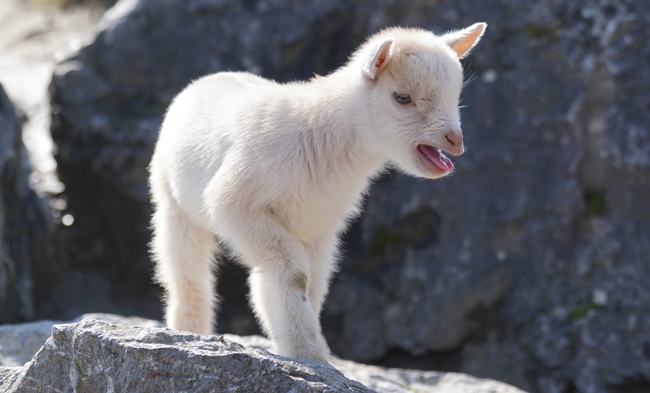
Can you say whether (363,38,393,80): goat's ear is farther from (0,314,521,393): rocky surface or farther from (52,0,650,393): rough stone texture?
(52,0,650,393): rough stone texture

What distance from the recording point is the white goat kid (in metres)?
5.32

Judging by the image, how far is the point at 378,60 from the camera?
5.40 m

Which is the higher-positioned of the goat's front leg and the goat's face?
the goat's face

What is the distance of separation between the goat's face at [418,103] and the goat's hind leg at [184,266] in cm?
190

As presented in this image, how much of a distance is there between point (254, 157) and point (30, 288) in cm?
482

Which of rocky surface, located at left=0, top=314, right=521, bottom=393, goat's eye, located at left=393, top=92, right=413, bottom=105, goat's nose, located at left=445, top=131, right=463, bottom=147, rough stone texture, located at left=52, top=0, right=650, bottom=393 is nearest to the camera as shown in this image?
rocky surface, located at left=0, top=314, right=521, bottom=393

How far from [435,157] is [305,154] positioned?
3.06 ft

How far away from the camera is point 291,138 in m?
5.63

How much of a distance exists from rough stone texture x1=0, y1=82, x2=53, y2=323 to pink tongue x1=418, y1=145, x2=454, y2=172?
5.13 m

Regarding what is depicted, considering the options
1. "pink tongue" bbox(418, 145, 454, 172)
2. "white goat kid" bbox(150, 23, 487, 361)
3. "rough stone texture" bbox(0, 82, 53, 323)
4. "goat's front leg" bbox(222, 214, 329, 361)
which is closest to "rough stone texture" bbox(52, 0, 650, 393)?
"rough stone texture" bbox(0, 82, 53, 323)

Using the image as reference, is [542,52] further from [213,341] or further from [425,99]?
[213,341]

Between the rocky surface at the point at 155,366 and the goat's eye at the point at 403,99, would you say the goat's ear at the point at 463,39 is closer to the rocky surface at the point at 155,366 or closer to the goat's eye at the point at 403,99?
the goat's eye at the point at 403,99

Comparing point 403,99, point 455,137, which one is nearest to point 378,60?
point 403,99

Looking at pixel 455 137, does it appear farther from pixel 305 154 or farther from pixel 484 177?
pixel 484 177
